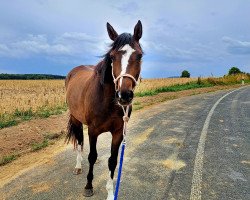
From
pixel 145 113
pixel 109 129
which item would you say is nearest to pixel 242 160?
pixel 109 129

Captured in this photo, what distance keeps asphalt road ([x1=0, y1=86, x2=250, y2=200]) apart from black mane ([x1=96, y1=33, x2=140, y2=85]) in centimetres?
182

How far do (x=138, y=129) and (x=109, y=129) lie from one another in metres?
4.38

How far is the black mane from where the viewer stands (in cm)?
358

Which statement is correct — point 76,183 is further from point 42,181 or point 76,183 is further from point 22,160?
point 22,160

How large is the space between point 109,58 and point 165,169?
252 cm

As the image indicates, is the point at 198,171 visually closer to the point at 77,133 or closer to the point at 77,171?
the point at 77,171

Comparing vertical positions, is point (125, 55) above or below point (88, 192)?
above

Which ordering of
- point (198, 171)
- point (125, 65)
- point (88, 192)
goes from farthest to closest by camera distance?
point (198, 171), point (88, 192), point (125, 65)

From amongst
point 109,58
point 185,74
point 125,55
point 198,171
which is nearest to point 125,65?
point 125,55

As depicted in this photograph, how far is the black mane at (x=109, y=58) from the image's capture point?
3580 millimetres

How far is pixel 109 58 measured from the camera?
4027mm

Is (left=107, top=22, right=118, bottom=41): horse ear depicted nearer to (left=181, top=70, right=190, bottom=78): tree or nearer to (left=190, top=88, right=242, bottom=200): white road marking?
(left=190, top=88, right=242, bottom=200): white road marking

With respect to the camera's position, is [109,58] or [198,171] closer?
[109,58]

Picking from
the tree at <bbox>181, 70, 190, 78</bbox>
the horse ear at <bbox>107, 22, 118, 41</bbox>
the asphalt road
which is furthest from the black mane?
the tree at <bbox>181, 70, 190, 78</bbox>
